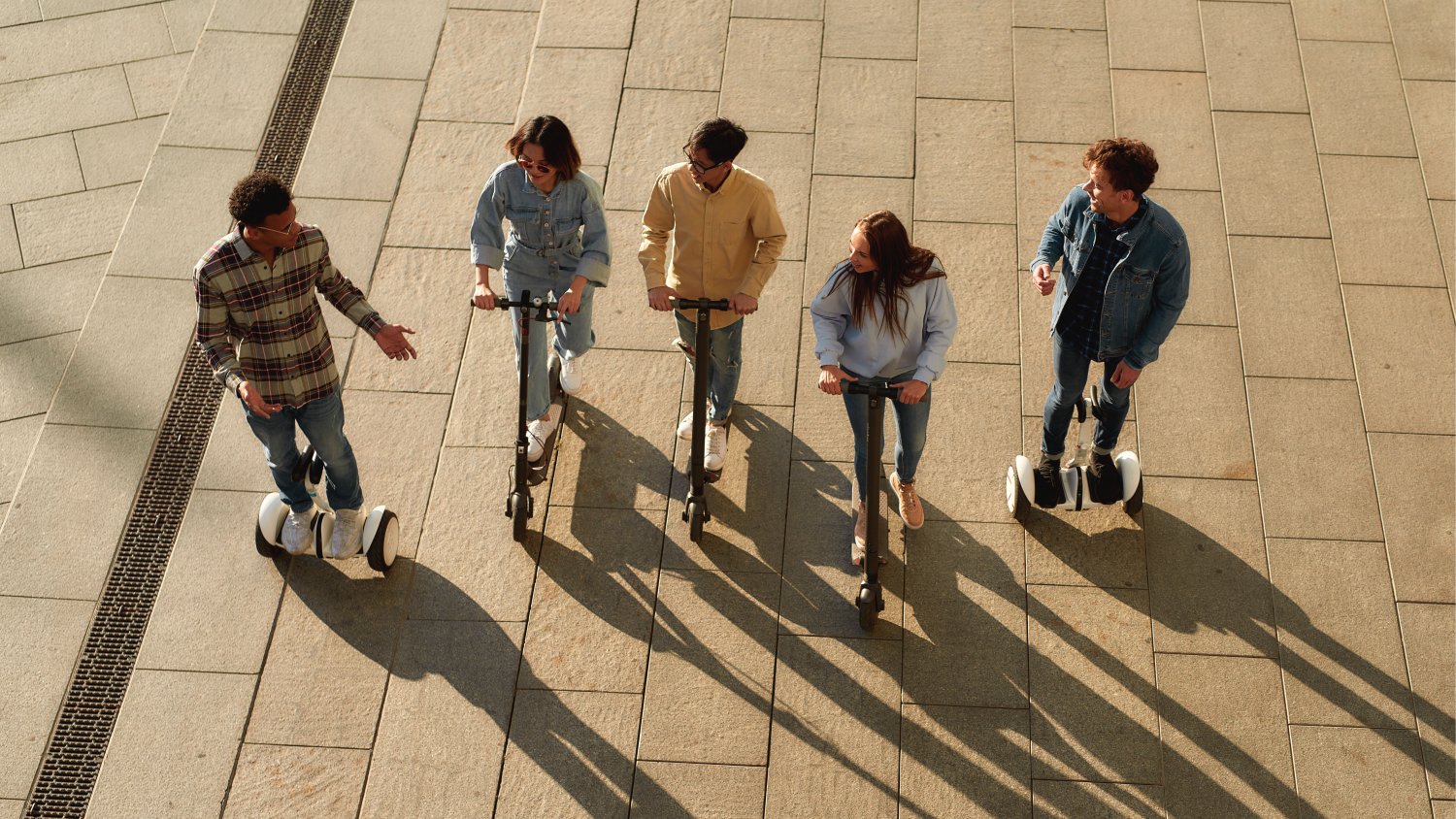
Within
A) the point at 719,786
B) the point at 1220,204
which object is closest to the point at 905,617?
the point at 719,786

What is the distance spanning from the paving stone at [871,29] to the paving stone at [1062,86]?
2.29 ft

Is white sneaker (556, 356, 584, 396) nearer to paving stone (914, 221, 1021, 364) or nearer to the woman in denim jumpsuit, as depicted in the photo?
the woman in denim jumpsuit

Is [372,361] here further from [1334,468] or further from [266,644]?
[1334,468]

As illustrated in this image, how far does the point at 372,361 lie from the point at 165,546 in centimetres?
134

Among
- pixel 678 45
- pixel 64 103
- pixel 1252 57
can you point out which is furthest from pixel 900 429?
pixel 64 103

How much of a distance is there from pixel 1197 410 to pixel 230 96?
600 cm

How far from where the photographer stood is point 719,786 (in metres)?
5.11

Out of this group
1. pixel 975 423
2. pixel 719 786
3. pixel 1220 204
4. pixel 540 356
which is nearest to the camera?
pixel 719 786

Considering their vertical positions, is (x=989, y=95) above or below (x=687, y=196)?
below

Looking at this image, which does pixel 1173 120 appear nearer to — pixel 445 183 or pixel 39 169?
pixel 445 183

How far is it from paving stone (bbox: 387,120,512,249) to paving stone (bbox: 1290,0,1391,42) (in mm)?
5148

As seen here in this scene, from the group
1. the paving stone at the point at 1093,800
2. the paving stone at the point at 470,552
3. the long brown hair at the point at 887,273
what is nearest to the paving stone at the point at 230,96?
the paving stone at the point at 470,552

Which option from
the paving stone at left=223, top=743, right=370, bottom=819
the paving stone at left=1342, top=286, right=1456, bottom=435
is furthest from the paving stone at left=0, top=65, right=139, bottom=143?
the paving stone at left=1342, top=286, right=1456, bottom=435

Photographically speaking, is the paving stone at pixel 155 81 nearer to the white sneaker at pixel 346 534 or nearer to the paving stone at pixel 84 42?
the paving stone at pixel 84 42
